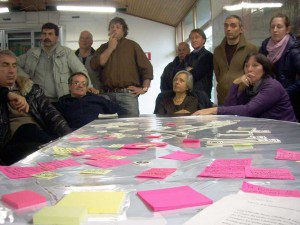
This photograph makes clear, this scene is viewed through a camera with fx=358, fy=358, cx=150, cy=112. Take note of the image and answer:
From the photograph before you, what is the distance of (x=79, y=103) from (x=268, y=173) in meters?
2.25

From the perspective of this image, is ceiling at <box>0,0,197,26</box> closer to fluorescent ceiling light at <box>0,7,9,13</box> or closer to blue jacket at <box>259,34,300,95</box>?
fluorescent ceiling light at <box>0,7,9,13</box>

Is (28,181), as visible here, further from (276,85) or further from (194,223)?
(276,85)

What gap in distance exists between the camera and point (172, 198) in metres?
0.70

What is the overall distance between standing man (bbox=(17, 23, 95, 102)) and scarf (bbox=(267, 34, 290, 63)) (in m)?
1.61

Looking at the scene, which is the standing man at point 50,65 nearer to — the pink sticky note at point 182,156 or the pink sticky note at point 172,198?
the pink sticky note at point 182,156

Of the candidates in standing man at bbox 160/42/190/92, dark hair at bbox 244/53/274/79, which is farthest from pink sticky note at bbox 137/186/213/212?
standing man at bbox 160/42/190/92

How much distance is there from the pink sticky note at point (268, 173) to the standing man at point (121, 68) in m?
2.46

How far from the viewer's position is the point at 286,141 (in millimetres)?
1312

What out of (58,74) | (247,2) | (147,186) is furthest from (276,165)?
(247,2)

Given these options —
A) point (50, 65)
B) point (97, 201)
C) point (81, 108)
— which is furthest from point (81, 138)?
point (50, 65)

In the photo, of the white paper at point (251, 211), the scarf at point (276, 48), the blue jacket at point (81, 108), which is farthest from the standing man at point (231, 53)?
the white paper at point (251, 211)

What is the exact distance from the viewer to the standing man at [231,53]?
3066 millimetres

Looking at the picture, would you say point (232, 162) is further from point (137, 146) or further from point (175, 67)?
point (175, 67)

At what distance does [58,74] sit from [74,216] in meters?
2.74
